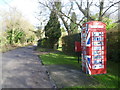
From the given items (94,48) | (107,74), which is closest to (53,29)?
(94,48)

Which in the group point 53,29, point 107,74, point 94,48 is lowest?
point 107,74

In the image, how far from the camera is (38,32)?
26.0 meters

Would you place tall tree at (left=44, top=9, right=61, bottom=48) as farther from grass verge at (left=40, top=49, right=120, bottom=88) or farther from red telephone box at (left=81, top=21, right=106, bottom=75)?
red telephone box at (left=81, top=21, right=106, bottom=75)

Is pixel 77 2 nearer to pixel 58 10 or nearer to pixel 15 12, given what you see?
pixel 58 10

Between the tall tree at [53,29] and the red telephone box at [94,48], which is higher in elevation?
the tall tree at [53,29]

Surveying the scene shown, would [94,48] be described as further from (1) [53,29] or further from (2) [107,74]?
(1) [53,29]

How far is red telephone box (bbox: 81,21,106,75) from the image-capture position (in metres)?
4.95

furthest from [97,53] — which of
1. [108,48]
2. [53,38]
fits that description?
[53,38]

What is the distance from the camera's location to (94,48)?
5.00 m

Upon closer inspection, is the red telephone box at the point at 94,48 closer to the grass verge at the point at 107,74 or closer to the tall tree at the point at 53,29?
the grass verge at the point at 107,74

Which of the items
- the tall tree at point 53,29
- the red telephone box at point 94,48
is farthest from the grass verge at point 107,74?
the tall tree at point 53,29

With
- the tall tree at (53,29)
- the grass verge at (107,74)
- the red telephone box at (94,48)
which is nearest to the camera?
the grass verge at (107,74)

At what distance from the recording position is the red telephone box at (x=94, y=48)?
195 inches

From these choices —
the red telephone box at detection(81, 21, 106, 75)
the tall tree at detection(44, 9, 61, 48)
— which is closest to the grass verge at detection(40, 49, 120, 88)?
the red telephone box at detection(81, 21, 106, 75)
